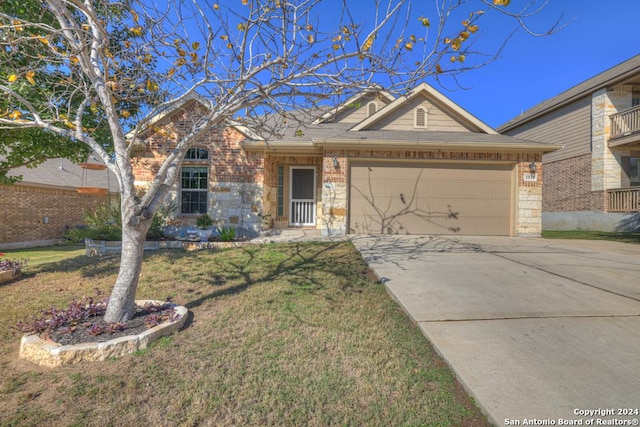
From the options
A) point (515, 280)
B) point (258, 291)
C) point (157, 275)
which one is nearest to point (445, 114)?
point (515, 280)

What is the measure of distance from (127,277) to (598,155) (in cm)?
1975

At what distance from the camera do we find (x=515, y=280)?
5406 millimetres

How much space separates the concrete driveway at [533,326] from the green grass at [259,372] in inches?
10.7

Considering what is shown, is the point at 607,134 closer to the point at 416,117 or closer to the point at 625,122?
the point at 625,122

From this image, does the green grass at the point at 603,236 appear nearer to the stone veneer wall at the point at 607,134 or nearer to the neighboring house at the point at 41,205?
the stone veneer wall at the point at 607,134

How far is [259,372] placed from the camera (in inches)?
116

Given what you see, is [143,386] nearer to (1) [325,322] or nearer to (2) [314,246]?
(1) [325,322]

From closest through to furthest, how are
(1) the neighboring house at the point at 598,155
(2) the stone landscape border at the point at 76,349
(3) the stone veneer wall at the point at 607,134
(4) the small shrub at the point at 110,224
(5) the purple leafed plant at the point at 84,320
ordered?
(2) the stone landscape border at the point at 76,349
(5) the purple leafed plant at the point at 84,320
(4) the small shrub at the point at 110,224
(1) the neighboring house at the point at 598,155
(3) the stone veneer wall at the point at 607,134

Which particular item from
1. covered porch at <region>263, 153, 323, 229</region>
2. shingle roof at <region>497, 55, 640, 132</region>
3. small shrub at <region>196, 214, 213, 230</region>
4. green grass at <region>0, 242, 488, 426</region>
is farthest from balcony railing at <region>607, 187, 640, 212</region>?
small shrub at <region>196, 214, 213, 230</region>

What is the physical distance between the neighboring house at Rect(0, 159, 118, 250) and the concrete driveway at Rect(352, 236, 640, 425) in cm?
1055

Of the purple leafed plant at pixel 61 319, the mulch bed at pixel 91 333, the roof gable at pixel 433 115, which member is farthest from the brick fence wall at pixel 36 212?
the roof gable at pixel 433 115

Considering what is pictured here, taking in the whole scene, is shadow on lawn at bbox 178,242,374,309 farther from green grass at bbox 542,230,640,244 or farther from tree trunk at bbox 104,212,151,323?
green grass at bbox 542,230,640,244

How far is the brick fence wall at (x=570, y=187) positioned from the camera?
1587 cm

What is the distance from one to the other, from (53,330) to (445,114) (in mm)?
12272
